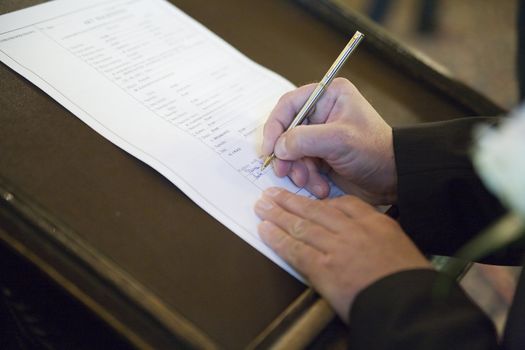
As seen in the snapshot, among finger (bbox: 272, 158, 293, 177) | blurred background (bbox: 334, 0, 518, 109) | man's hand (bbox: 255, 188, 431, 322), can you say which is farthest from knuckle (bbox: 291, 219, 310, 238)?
blurred background (bbox: 334, 0, 518, 109)

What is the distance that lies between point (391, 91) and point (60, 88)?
536 mm

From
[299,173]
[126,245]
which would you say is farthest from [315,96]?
[126,245]

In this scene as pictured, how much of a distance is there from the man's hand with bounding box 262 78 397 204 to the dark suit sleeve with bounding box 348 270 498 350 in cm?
19

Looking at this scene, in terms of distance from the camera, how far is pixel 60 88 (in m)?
0.66

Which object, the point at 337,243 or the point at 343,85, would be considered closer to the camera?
the point at 337,243

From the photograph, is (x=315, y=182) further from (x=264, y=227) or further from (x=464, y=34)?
(x=464, y=34)

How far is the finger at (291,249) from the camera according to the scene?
0.56 meters

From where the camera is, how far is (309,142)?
658 mm

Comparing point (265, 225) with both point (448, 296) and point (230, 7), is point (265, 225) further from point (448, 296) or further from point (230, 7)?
point (230, 7)

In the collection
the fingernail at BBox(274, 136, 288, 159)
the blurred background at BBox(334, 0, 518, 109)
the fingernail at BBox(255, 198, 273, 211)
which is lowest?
the blurred background at BBox(334, 0, 518, 109)

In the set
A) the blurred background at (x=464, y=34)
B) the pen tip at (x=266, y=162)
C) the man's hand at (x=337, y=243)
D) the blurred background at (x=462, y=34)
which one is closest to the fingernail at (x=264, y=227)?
the man's hand at (x=337, y=243)

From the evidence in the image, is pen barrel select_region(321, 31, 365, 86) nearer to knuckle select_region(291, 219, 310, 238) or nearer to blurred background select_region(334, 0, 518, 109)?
knuckle select_region(291, 219, 310, 238)

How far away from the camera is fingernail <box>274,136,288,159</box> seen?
66 cm

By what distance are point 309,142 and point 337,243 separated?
0.15 m
